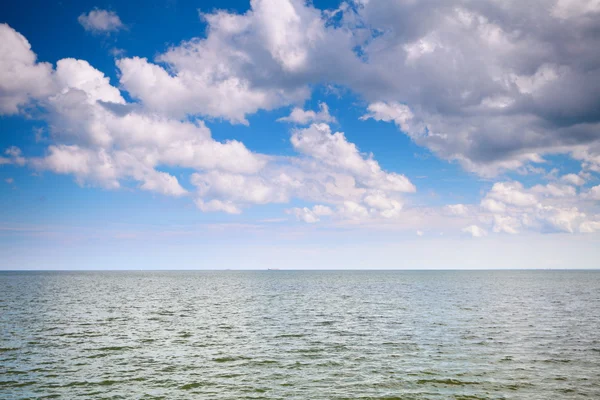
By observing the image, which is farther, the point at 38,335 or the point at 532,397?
the point at 38,335

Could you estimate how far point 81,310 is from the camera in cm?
6412

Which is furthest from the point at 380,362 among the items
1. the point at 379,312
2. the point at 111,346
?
the point at 379,312

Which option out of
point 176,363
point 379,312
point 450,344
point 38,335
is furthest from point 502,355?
point 38,335

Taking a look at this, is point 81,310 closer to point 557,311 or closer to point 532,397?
point 532,397

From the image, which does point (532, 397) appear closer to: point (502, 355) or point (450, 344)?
point (502, 355)

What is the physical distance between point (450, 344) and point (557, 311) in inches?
1409

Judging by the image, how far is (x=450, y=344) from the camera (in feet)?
118

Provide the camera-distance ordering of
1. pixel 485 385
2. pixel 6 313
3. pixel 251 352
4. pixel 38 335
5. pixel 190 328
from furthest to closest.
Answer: pixel 6 313 → pixel 190 328 → pixel 38 335 → pixel 251 352 → pixel 485 385

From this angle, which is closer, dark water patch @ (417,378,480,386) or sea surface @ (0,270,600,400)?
sea surface @ (0,270,600,400)

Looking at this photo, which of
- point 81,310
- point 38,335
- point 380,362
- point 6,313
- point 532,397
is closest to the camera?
point 532,397

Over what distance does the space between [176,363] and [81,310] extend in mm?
42694

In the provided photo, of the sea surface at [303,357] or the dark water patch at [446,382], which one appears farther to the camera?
the dark water patch at [446,382]

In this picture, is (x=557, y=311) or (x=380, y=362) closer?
(x=380, y=362)

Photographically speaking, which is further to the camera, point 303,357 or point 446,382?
point 303,357
